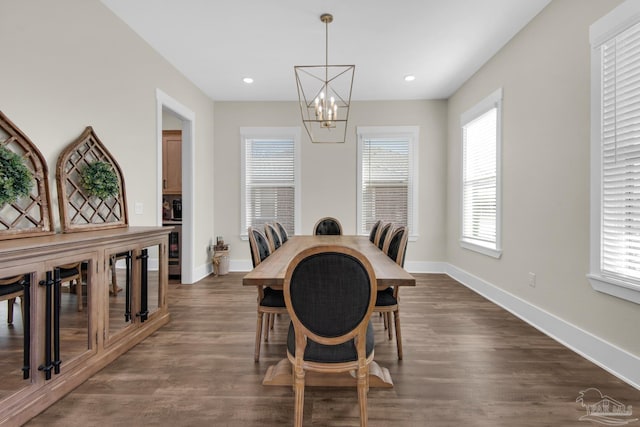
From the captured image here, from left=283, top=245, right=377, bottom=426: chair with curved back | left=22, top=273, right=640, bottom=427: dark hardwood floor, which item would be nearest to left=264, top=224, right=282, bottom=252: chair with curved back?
left=22, top=273, right=640, bottom=427: dark hardwood floor

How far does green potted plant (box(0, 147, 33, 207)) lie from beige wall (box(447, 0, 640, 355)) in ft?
12.6

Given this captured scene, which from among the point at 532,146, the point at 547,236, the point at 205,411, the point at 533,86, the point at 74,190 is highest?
the point at 533,86


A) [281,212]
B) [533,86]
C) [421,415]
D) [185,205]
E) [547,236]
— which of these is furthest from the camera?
[281,212]

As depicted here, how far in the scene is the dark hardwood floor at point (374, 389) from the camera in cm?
171

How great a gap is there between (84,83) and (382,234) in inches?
115

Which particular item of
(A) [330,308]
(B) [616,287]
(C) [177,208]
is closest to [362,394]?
(A) [330,308]

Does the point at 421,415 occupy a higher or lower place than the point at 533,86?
lower

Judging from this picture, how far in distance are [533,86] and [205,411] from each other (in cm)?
379

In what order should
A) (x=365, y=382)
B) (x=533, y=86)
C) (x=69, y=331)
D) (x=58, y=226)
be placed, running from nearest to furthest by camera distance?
(x=365, y=382) → (x=69, y=331) → (x=58, y=226) → (x=533, y=86)

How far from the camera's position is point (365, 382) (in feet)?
4.98

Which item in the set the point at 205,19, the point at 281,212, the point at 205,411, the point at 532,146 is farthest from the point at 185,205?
the point at 532,146

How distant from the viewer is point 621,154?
2.14m

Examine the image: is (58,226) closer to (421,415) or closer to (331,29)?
(421,415)

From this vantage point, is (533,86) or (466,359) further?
(533,86)
